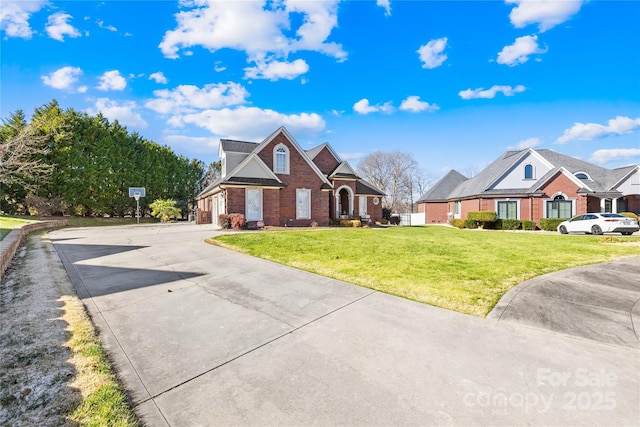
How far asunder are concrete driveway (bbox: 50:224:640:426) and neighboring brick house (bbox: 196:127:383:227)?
14.5 m

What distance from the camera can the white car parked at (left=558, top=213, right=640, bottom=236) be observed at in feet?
59.6

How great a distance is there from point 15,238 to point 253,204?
1186 centimetres

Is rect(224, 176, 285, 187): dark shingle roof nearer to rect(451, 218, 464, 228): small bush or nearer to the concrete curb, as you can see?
the concrete curb

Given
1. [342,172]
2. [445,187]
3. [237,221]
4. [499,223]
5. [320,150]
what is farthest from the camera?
[445,187]

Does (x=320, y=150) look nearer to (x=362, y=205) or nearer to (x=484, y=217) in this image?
(x=362, y=205)

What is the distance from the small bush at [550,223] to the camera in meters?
23.6

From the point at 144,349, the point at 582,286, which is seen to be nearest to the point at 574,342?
the point at 582,286

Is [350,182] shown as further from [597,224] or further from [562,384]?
[562,384]

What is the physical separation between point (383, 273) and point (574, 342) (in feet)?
11.8

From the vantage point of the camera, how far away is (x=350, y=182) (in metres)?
26.5

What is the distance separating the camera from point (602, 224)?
18703 mm

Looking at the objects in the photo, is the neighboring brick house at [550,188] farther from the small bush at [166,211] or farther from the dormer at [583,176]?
the small bush at [166,211]

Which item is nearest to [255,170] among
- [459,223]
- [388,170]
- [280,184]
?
[280,184]

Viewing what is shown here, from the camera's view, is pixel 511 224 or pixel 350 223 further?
pixel 511 224
